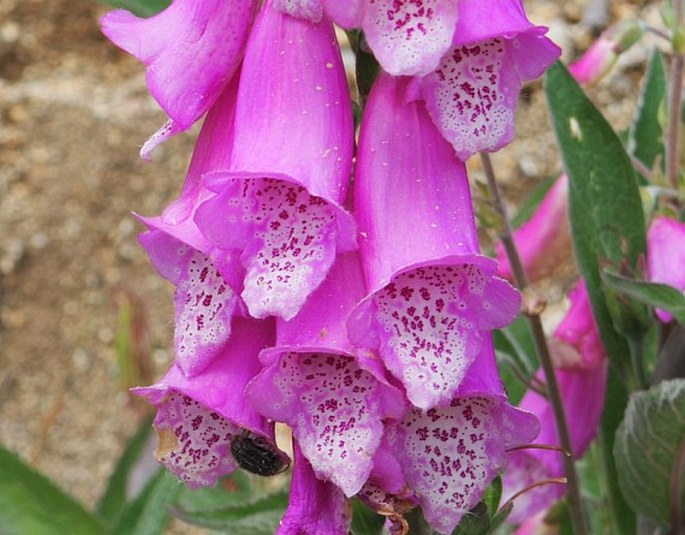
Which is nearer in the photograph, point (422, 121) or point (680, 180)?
point (422, 121)

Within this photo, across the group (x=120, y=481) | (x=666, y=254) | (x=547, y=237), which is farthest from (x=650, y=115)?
(x=120, y=481)

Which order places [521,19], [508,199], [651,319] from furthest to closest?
[508,199]
[651,319]
[521,19]

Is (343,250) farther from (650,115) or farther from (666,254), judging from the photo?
(650,115)

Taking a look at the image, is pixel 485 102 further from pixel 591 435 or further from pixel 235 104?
pixel 591 435

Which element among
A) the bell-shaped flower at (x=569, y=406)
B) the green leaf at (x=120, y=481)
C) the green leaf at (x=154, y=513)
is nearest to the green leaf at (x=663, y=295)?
the bell-shaped flower at (x=569, y=406)

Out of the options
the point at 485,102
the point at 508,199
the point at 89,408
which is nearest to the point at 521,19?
the point at 485,102

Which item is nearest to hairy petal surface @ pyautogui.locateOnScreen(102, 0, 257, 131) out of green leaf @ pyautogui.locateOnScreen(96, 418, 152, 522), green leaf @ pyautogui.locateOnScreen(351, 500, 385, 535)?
green leaf @ pyautogui.locateOnScreen(351, 500, 385, 535)

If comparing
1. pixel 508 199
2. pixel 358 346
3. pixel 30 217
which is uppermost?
pixel 358 346

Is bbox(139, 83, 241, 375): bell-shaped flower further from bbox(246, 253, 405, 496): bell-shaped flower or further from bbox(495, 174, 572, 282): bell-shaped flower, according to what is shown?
bbox(495, 174, 572, 282): bell-shaped flower

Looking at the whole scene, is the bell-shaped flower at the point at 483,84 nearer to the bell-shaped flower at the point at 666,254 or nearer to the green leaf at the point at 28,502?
the bell-shaped flower at the point at 666,254
